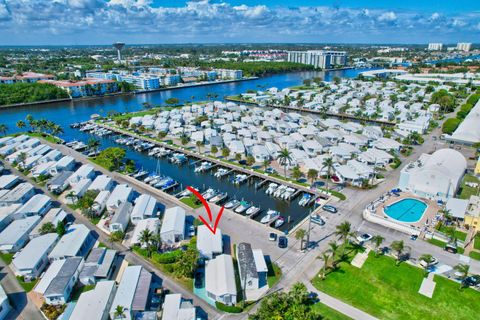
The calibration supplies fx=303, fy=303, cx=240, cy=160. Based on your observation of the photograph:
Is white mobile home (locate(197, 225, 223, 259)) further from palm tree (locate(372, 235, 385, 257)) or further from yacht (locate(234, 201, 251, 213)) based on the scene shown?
palm tree (locate(372, 235, 385, 257))

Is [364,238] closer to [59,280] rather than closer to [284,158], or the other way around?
[284,158]

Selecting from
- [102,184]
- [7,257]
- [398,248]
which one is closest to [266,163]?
[102,184]

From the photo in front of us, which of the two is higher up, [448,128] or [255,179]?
[448,128]

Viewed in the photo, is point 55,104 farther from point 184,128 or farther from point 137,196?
point 137,196

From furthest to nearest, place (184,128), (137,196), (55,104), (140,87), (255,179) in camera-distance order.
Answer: (140,87) → (55,104) → (184,128) → (255,179) → (137,196)

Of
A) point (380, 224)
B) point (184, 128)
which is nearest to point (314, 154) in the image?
point (380, 224)

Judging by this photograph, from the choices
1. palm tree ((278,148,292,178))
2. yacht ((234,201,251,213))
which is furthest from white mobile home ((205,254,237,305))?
palm tree ((278,148,292,178))
